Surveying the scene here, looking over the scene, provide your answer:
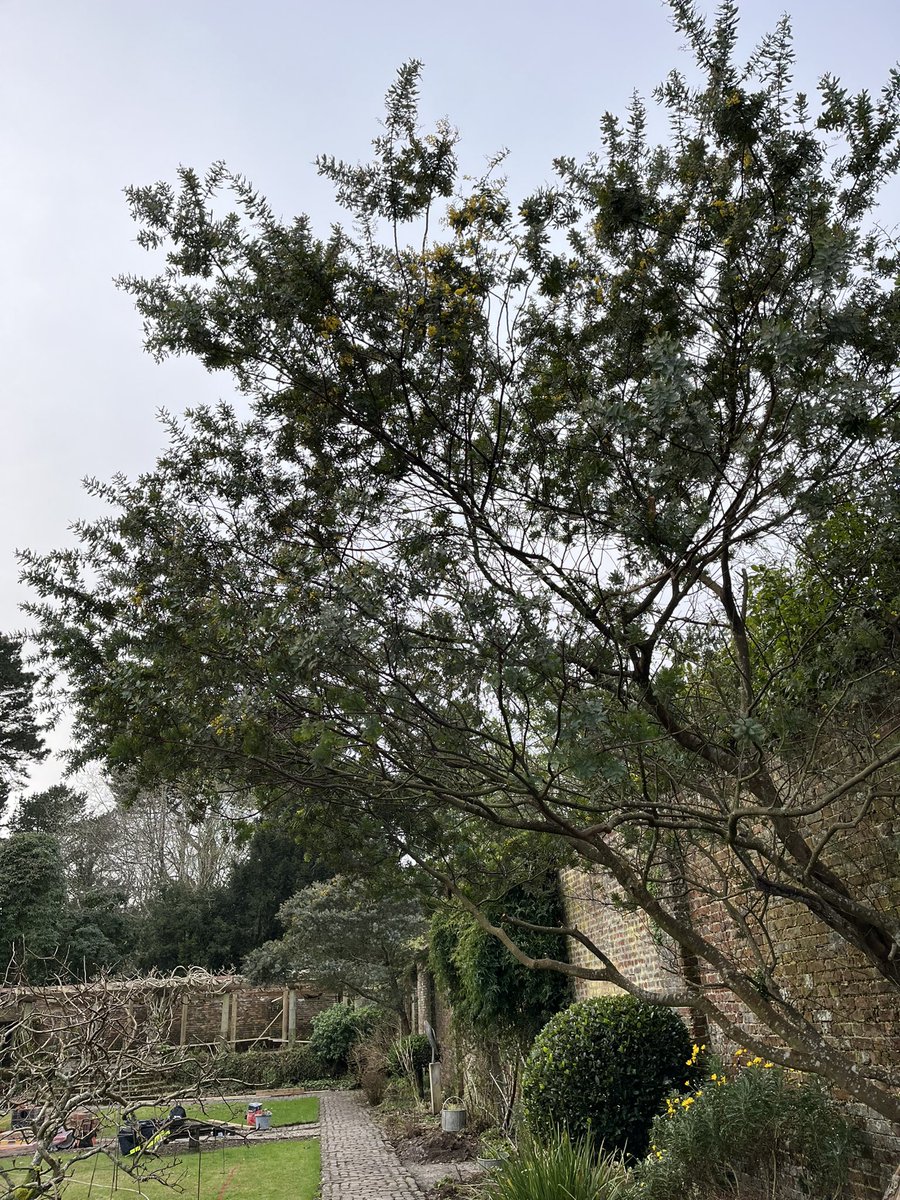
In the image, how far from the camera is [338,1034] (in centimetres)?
1958

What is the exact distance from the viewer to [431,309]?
4.46 m

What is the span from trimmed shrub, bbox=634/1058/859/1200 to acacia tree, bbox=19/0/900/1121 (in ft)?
1.89

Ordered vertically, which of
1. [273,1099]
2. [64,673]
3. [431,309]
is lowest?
[273,1099]

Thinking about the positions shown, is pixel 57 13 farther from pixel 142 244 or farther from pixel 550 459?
pixel 550 459

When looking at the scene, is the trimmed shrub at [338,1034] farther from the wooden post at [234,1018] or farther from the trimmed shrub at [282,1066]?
the wooden post at [234,1018]

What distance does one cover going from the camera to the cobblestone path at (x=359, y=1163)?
28.1 feet

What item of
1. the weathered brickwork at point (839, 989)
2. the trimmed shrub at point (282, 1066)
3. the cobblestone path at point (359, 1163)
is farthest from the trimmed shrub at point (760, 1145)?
the trimmed shrub at point (282, 1066)

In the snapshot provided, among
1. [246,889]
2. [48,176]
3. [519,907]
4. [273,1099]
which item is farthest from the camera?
[246,889]

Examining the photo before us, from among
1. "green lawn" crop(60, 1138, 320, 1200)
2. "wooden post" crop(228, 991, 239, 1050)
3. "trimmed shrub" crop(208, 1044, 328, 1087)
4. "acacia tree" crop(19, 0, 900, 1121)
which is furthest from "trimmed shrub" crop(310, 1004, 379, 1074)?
"acacia tree" crop(19, 0, 900, 1121)

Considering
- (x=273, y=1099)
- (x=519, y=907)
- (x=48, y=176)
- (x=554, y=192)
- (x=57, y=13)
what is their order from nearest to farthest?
1. (x=554, y=192)
2. (x=57, y=13)
3. (x=48, y=176)
4. (x=519, y=907)
5. (x=273, y=1099)

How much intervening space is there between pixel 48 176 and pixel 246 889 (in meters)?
→ 23.6

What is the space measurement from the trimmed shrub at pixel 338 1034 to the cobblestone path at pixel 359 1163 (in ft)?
13.4

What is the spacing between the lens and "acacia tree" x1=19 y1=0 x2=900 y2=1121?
402 cm

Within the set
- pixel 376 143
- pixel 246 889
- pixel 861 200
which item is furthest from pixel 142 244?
pixel 246 889
